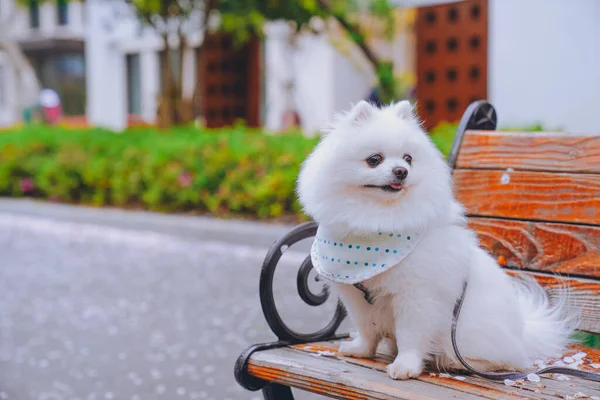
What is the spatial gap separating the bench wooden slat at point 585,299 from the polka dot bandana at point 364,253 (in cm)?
67

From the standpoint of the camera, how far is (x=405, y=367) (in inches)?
72.3

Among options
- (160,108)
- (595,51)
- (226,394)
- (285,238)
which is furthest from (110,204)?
(285,238)

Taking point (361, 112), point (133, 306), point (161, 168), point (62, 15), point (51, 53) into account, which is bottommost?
point (133, 306)

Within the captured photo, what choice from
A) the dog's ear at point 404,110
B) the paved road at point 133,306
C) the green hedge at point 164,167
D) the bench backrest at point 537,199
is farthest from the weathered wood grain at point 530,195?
the green hedge at point 164,167

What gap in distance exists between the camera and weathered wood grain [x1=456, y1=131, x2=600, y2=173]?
2.32 meters

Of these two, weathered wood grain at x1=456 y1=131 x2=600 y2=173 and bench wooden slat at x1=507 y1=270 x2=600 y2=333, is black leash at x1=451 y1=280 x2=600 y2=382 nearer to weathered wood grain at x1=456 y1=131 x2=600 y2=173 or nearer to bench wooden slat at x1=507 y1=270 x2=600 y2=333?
bench wooden slat at x1=507 y1=270 x2=600 y2=333

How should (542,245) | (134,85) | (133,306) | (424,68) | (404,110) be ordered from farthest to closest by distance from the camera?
(134,85), (424,68), (133,306), (542,245), (404,110)

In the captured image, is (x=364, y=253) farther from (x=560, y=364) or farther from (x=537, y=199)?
(x=537, y=199)

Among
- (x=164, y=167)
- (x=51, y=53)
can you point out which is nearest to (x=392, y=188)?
(x=164, y=167)

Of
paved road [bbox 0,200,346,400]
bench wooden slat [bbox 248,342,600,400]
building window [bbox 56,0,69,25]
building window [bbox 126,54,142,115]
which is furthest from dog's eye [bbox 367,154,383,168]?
building window [bbox 56,0,69,25]

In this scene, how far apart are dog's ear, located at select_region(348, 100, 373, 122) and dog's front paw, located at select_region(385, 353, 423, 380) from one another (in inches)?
22.2

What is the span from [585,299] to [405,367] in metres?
0.71

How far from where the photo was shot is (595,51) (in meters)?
8.45

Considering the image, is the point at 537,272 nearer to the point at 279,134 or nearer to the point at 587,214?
the point at 587,214
